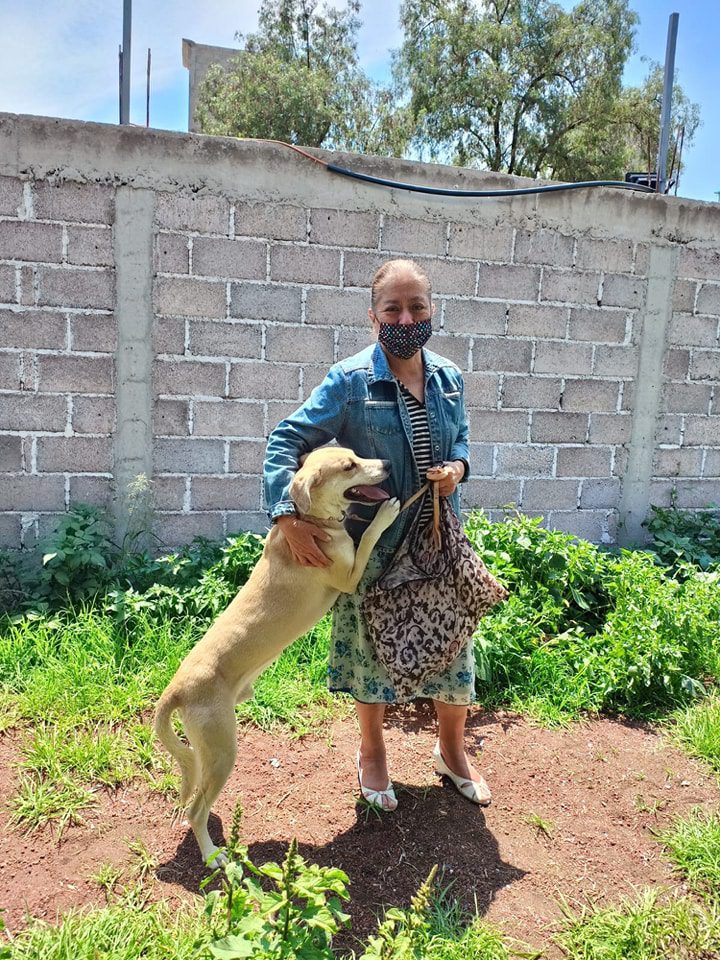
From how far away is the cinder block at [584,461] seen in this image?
18.4 feet

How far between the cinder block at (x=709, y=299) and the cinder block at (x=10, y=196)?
5.00 m

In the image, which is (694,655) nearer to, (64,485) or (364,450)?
(364,450)

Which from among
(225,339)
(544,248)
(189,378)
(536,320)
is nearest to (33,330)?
(189,378)

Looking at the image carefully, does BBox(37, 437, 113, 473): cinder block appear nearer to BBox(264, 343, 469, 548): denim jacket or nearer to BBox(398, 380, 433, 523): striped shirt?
BBox(264, 343, 469, 548): denim jacket

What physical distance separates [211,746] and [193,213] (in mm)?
3453

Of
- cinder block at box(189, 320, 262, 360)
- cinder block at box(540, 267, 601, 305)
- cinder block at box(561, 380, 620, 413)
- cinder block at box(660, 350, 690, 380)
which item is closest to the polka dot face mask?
cinder block at box(189, 320, 262, 360)

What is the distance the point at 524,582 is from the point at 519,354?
1.79 metres

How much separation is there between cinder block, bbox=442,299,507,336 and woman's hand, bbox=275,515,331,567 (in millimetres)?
2944

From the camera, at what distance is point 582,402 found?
18.4 ft

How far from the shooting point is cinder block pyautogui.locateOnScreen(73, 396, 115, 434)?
4672 millimetres

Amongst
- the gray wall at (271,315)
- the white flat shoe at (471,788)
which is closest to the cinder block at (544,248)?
the gray wall at (271,315)

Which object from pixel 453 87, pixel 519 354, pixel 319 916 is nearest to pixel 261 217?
pixel 519 354

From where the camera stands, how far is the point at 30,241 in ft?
14.7

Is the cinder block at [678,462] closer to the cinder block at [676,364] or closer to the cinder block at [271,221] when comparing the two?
the cinder block at [676,364]
